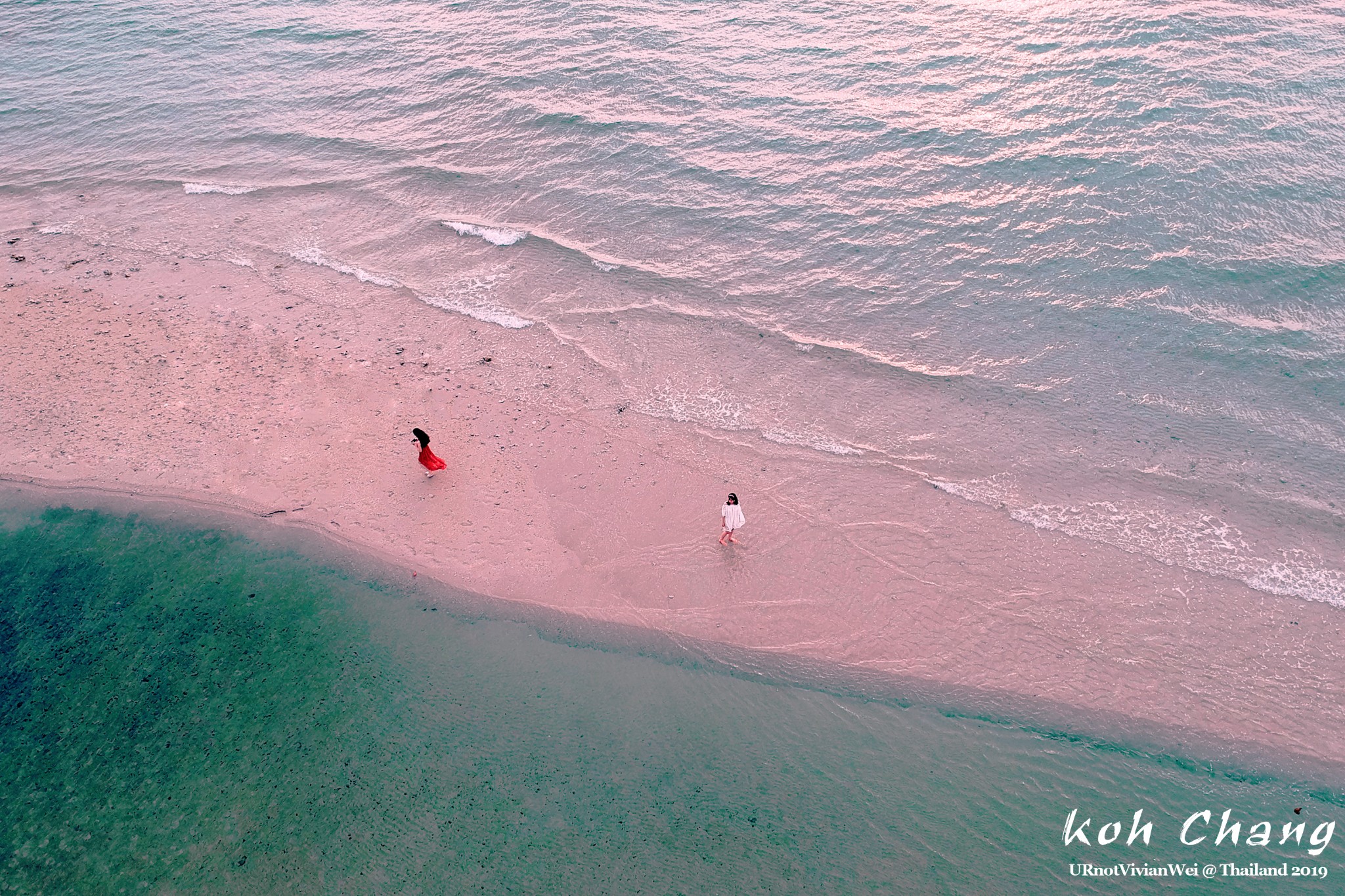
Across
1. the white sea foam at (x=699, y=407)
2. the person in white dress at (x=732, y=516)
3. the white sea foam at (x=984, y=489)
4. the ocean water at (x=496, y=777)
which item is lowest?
the ocean water at (x=496, y=777)

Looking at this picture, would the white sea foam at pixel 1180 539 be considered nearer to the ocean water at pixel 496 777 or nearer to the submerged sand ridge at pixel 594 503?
the submerged sand ridge at pixel 594 503

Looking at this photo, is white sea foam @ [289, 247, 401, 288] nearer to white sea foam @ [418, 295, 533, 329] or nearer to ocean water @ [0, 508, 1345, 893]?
white sea foam @ [418, 295, 533, 329]

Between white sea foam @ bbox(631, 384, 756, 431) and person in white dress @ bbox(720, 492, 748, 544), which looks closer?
person in white dress @ bbox(720, 492, 748, 544)

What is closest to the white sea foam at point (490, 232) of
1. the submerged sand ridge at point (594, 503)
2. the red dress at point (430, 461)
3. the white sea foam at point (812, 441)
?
the submerged sand ridge at point (594, 503)

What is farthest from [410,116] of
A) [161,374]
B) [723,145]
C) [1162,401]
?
[1162,401]

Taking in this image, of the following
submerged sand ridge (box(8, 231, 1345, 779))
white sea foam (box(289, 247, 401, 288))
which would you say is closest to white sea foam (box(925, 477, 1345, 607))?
submerged sand ridge (box(8, 231, 1345, 779))

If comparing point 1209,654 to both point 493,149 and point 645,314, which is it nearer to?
point 645,314
